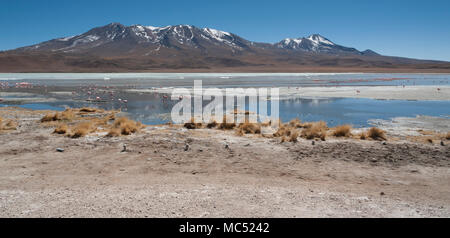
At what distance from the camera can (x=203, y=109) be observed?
582 inches

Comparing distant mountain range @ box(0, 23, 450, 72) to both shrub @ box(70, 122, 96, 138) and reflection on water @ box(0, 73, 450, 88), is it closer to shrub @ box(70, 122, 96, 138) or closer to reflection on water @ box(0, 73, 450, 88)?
reflection on water @ box(0, 73, 450, 88)

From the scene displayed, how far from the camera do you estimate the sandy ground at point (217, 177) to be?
4180mm

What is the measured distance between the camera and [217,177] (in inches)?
224

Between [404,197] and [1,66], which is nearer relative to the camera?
[404,197]

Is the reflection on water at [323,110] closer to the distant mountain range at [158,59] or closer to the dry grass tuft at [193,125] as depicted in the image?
the dry grass tuft at [193,125]

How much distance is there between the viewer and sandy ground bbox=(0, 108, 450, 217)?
418 cm

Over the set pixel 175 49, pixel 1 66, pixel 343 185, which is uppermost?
pixel 175 49

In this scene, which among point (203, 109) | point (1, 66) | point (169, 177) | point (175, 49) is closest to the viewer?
point (169, 177)

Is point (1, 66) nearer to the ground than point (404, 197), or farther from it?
farther from it

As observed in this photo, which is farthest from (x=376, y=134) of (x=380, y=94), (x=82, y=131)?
(x=380, y=94)

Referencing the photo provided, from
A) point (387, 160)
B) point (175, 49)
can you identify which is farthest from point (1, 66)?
point (387, 160)

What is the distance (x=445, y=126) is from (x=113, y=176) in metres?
10.0
